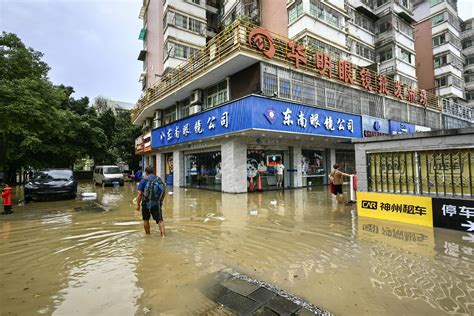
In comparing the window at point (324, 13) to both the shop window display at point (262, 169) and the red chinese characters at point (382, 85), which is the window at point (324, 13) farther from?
the shop window display at point (262, 169)

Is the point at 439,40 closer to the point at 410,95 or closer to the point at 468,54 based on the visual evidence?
the point at 468,54

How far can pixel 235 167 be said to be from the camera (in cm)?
1420

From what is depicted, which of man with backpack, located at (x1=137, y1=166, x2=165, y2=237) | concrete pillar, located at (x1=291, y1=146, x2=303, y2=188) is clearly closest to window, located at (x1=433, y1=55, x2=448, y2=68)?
concrete pillar, located at (x1=291, y1=146, x2=303, y2=188)

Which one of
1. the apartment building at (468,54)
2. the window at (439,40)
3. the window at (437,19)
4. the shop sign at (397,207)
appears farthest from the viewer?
the apartment building at (468,54)

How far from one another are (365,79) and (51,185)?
21.3 meters

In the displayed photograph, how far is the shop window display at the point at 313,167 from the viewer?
58.2 ft

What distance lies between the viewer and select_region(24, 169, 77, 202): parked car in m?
12.3

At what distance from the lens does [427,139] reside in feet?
21.4

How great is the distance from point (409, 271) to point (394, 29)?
31.3 metres

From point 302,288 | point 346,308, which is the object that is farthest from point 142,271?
point 346,308

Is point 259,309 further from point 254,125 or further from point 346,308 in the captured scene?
point 254,125

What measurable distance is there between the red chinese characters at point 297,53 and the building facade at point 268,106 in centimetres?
6

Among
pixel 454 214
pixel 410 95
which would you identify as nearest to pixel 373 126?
pixel 410 95

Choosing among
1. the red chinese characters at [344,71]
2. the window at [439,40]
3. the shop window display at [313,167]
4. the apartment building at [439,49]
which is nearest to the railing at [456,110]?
the apartment building at [439,49]
